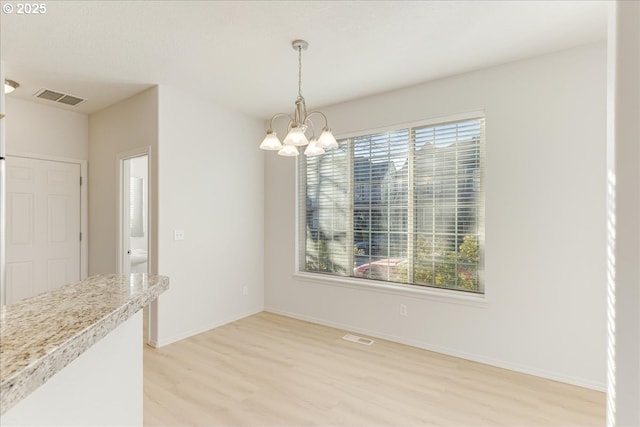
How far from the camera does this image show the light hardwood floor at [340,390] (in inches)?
87.7

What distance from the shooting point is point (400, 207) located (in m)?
3.62

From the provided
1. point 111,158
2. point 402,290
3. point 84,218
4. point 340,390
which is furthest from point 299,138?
point 84,218

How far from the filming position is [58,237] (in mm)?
4121

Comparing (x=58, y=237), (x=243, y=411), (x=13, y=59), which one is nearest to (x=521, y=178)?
(x=243, y=411)

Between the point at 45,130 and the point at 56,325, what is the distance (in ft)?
14.5

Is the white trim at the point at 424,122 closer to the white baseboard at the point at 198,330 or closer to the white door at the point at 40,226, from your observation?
the white baseboard at the point at 198,330

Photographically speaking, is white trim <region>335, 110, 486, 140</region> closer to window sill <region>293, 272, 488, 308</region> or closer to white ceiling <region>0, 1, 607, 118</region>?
white ceiling <region>0, 1, 607, 118</region>

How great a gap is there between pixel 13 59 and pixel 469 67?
157 inches

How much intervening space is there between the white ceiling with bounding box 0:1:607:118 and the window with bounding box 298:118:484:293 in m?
0.69

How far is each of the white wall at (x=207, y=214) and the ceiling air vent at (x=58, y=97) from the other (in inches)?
48.6

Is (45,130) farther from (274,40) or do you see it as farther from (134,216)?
(274,40)

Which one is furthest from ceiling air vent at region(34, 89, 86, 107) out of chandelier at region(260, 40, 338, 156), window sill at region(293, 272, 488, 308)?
window sill at region(293, 272, 488, 308)
